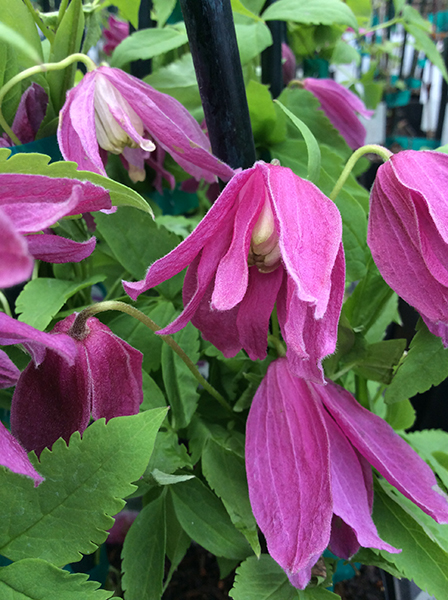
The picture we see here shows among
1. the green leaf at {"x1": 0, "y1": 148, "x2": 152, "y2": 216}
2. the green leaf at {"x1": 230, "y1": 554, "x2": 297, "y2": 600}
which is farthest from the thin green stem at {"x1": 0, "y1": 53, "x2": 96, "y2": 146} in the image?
the green leaf at {"x1": 230, "y1": 554, "x2": 297, "y2": 600}

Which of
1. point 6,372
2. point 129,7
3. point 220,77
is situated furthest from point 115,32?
point 6,372

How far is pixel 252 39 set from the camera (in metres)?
0.45

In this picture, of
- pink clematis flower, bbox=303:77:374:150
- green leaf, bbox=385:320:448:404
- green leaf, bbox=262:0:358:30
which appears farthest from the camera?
pink clematis flower, bbox=303:77:374:150

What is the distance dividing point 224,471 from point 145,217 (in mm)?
203

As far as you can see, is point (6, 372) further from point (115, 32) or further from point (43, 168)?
point (115, 32)

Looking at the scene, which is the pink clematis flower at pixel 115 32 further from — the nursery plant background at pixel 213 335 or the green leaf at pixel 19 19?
the green leaf at pixel 19 19

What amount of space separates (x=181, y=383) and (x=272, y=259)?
0.47 ft

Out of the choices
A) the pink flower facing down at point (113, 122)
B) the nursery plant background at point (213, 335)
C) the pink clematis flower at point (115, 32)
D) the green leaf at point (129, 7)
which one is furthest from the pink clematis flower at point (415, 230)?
the pink clematis flower at point (115, 32)

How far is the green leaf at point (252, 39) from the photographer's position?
1.45 ft

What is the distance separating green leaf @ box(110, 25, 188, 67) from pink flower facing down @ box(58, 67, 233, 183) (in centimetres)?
12

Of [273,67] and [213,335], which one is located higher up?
[273,67]

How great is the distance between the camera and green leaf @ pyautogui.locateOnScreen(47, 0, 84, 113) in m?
0.38

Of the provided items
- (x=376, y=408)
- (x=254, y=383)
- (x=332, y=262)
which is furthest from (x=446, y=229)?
(x=376, y=408)

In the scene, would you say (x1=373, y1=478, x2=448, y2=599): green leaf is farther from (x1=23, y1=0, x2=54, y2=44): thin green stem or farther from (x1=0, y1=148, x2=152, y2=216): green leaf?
(x1=23, y1=0, x2=54, y2=44): thin green stem
